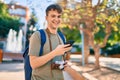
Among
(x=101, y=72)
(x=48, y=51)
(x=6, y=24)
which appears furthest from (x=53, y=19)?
(x=6, y=24)

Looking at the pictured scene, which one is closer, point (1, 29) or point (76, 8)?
point (76, 8)

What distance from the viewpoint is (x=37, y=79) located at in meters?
2.98


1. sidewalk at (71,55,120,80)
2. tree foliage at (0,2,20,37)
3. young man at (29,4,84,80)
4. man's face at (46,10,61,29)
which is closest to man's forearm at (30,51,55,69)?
young man at (29,4,84,80)

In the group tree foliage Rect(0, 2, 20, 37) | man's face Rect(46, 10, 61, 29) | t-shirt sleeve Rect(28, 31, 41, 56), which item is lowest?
tree foliage Rect(0, 2, 20, 37)

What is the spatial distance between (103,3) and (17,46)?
20.0 metres

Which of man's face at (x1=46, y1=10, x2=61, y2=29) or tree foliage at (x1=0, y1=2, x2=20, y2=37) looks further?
tree foliage at (x1=0, y1=2, x2=20, y2=37)

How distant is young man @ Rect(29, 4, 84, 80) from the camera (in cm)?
289

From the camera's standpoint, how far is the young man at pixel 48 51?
9.49 feet

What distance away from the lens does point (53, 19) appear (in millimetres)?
2988

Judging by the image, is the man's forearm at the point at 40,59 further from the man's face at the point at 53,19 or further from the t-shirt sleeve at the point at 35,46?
the man's face at the point at 53,19

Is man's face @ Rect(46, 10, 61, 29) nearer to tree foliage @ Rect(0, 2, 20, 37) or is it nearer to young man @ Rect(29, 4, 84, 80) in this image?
young man @ Rect(29, 4, 84, 80)

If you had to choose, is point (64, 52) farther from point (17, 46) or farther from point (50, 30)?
point (17, 46)

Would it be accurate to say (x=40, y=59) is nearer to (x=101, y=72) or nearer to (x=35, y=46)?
(x=35, y=46)

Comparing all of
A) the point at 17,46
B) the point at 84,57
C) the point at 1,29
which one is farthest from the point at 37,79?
the point at 1,29
